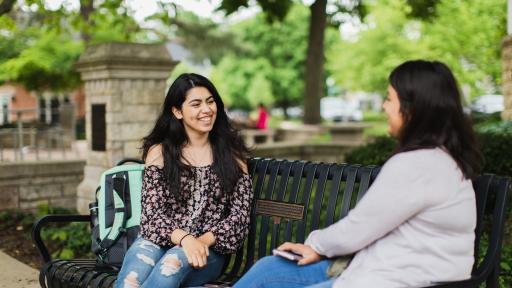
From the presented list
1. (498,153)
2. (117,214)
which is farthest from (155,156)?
(498,153)

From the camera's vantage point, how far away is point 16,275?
4957 millimetres

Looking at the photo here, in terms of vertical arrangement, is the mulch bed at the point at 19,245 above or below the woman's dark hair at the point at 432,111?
below

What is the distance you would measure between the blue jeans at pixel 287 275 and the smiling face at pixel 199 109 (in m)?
1.04

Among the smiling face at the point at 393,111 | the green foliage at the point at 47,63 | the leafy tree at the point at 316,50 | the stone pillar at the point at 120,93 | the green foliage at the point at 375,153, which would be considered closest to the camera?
the smiling face at the point at 393,111

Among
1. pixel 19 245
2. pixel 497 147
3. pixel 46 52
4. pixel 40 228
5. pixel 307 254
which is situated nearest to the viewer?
pixel 307 254

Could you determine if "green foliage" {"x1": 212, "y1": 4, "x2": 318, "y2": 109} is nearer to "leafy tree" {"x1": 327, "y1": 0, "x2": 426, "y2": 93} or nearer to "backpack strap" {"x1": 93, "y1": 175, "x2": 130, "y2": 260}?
"leafy tree" {"x1": 327, "y1": 0, "x2": 426, "y2": 93}

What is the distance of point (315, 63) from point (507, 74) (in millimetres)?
7045

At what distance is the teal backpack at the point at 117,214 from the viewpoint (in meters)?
3.68

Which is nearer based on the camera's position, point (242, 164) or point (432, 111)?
point (432, 111)

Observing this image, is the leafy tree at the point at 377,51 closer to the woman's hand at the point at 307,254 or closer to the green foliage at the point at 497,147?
the green foliage at the point at 497,147

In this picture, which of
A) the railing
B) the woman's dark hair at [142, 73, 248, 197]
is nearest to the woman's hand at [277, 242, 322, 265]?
the woman's dark hair at [142, 73, 248, 197]

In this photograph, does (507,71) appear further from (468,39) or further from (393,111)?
(468,39)

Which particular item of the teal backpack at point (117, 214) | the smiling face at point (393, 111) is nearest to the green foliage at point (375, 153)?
the teal backpack at point (117, 214)

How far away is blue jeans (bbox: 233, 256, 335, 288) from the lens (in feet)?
8.81
